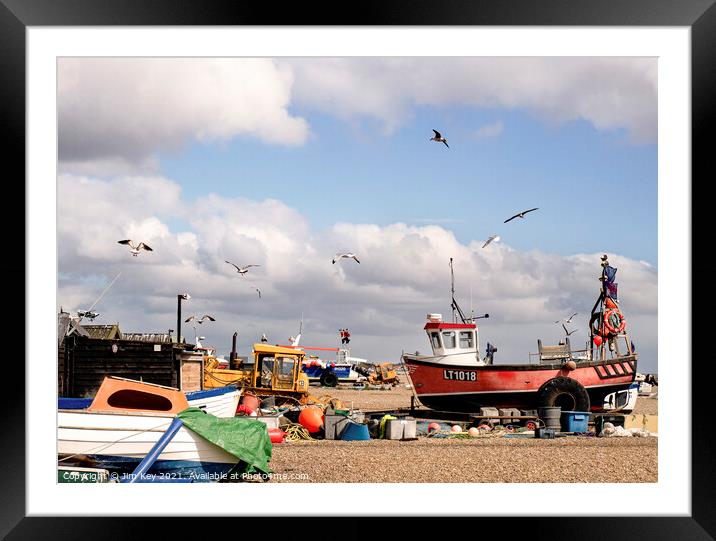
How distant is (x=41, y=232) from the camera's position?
5.09 m

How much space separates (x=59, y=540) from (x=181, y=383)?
12543 mm

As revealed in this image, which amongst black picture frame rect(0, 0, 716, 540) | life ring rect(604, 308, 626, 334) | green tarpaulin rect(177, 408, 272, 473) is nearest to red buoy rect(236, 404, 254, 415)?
green tarpaulin rect(177, 408, 272, 473)

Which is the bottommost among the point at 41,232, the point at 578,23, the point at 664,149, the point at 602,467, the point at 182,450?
the point at 602,467

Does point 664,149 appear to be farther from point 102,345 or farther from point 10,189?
point 102,345

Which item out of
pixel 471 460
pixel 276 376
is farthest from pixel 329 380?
pixel 471 460

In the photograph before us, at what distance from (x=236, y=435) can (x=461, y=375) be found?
28.6ft

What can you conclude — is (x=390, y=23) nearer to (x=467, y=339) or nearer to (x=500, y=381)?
(x=500, y=381)

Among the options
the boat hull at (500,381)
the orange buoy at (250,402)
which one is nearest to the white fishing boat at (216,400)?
the orange buoy at (250,402)

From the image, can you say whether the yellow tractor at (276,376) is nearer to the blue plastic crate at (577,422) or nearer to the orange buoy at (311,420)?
the orange buoy at (311,420)

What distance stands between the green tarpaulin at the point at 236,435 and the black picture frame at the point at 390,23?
112 inches

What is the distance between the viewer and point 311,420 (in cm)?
1279

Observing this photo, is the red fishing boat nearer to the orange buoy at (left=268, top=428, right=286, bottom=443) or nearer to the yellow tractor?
the yellow tractor

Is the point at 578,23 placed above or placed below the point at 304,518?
above

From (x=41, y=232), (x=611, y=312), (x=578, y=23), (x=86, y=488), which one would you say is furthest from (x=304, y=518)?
(x=611, y=312)
